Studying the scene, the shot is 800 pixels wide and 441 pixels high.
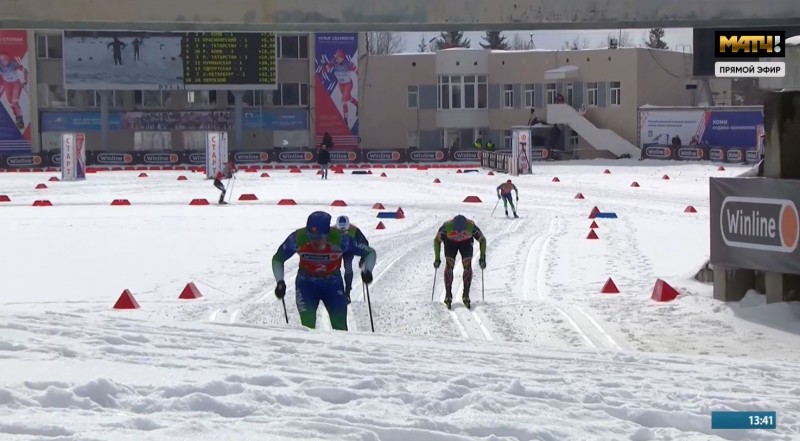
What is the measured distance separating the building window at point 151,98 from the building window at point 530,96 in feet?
75.2

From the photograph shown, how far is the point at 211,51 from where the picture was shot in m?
66.7

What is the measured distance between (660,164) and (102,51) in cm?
3273

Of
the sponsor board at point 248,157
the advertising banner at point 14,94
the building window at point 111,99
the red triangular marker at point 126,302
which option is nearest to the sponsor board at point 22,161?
the sponsor board at point 248,157

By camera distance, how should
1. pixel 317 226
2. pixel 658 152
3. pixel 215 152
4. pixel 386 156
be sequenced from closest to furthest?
1. pixel 317 226
2. pixel 215 152
3. pixel 658 152
4. pixel 386 156

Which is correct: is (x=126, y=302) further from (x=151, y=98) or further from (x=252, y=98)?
(x=151, y=98)

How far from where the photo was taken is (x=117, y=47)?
6694cm

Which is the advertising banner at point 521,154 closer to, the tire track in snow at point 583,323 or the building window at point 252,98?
the building window at point 252,98

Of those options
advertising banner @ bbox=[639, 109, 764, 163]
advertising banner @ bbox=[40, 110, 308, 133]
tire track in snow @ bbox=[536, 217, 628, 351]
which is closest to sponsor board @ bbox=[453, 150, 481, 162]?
advertising banner @ bbox=[639, 109, 764, 163]

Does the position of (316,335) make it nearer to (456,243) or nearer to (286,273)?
(456,243)

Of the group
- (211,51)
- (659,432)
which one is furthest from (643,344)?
(211,51)

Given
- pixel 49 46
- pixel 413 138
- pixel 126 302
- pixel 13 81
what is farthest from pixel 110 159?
pixel 126 302

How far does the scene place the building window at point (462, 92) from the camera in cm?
7569

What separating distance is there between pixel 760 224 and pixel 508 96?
61.0m

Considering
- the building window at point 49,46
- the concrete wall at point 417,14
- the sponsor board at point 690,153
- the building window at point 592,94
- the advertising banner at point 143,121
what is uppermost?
the building window at point 49,46
